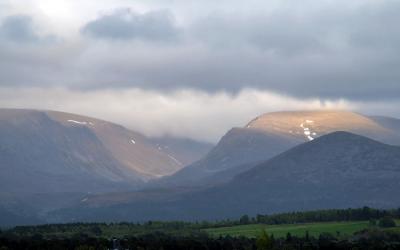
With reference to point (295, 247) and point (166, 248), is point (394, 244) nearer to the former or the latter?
point (295, 247)

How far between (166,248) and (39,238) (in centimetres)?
2631

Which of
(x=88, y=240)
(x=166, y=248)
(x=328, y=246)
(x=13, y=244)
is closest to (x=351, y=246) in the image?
(x=328, y=246)

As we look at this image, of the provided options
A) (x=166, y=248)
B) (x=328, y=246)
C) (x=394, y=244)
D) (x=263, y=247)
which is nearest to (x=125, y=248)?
(x=166, y=248)

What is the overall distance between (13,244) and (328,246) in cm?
5460

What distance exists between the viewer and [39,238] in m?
198

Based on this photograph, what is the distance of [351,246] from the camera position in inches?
7500

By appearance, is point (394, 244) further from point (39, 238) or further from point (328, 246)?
point (39, 238)

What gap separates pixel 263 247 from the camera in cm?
17900

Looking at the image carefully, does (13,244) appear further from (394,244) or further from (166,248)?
(394,244)

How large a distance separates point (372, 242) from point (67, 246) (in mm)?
56209

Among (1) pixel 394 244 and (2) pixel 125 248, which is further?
(1) pixel 394 244

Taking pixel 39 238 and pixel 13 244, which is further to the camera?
pixel 39 238

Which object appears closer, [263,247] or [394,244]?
[263,247]

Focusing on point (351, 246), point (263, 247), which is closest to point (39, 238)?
point (263, 247)
